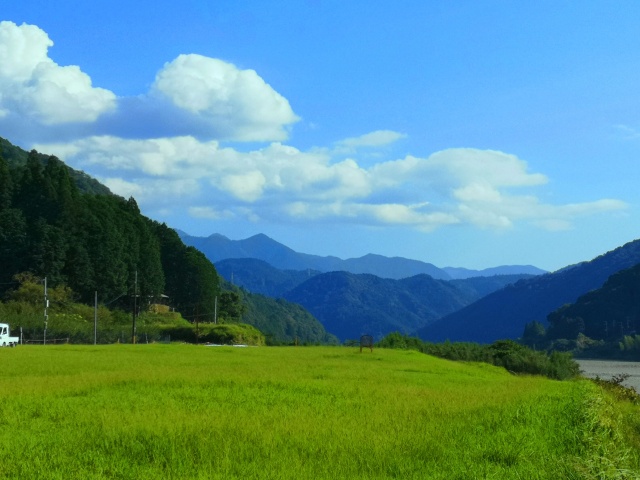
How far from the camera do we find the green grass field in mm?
11102

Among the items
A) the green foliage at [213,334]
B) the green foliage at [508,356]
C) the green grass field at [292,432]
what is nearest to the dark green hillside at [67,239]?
the green foliage at [213,334]

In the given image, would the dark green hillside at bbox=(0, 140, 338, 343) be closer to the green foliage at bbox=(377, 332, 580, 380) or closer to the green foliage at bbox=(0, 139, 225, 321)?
the green foliage at bbox=(0, 139, 225, 321)

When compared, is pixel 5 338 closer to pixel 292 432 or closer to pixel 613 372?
pixel 292 432

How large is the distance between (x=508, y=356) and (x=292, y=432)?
176ft

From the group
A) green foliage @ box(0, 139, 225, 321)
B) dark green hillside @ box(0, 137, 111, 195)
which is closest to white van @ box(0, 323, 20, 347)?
green foliage @ box(0, 139, 225, 321)

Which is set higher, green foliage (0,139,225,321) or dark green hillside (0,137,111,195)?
dark green hillside (0,137,111,195)

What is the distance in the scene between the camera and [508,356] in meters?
64.2

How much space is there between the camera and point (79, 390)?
2039cm

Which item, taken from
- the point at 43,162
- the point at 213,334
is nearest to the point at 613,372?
the point at 213,334

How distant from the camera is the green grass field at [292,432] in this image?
11102 millimetres

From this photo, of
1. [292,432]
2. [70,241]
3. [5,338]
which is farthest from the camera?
[70,241]

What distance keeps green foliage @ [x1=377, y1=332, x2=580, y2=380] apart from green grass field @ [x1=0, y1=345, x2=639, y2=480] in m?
35.3

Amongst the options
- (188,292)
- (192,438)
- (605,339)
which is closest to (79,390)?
(192,438)

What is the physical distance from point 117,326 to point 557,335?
12609cm
